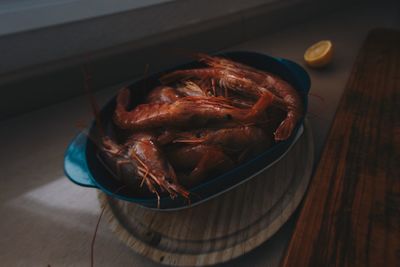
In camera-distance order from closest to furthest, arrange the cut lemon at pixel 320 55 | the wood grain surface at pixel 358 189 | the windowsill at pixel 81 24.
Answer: the wood grain surface at pixel 358 189 < the windowsill at pixel 81 24 < the cut lemon at pixel 320 55

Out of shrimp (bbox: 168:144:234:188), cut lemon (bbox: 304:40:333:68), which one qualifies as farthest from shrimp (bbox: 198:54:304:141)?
cut lemon (bbox: 304:40:333:68)

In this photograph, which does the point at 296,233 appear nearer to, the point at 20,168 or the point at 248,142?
the point at 248,142

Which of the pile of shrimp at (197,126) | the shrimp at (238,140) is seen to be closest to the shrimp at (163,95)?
the pile of shrimp at (197,126)

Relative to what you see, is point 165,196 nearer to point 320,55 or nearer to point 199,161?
point 199,161

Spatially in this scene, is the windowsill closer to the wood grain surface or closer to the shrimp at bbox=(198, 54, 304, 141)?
the shrimp at bbox=(198, 54, 304, 141)

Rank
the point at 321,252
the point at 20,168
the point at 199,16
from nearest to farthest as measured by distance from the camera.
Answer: the point at 321,252
the point at 20,168
the point at 199,16

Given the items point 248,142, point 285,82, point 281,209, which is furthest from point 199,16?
point 281,209

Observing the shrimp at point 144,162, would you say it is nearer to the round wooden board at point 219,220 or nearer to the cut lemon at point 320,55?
the round wooden board at point 219,220

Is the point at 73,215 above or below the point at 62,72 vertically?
below
